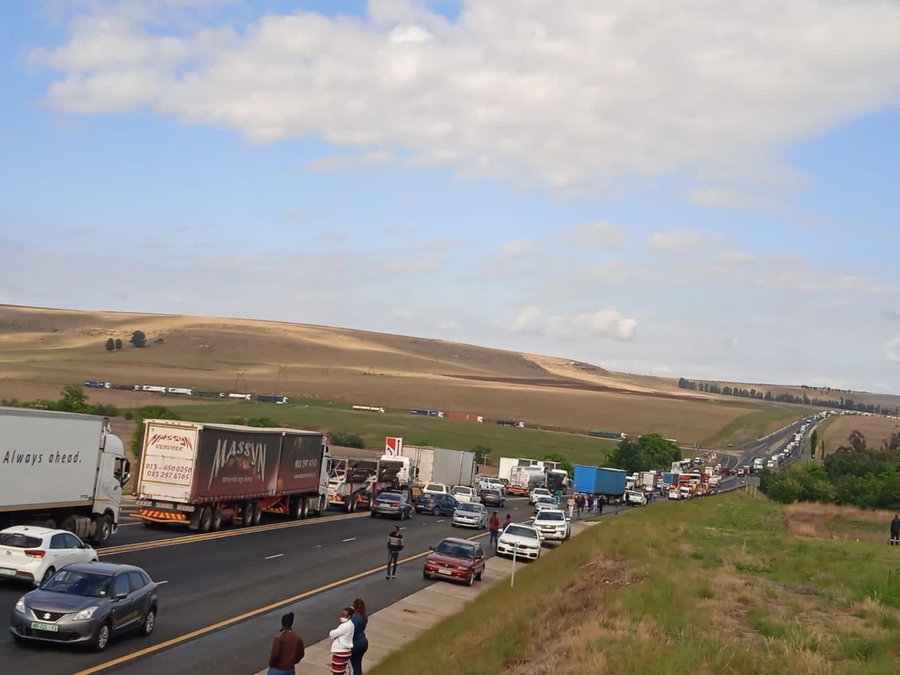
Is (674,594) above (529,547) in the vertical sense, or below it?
above

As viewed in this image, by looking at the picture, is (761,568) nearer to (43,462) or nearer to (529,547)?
(529,547)

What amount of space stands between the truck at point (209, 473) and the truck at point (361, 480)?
10661 millimetres

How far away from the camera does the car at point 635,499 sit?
92312mm

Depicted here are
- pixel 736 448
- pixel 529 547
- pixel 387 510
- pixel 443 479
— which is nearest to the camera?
pixel 529 547

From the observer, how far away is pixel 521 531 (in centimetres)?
4169

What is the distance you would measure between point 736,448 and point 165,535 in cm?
16848

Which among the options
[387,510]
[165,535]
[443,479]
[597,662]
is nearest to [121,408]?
[443,479]

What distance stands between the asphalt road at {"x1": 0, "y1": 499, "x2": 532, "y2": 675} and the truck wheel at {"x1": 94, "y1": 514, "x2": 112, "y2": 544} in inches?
41.8

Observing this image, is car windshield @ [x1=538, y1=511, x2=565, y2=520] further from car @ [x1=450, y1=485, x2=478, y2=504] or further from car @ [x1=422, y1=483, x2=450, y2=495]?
car @ [x1=422, y1=483, x2=450, y2=495]

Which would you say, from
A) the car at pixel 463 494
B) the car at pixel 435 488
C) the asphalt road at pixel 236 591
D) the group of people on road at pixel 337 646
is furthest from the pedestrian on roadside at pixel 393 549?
the car at pixel 435 488

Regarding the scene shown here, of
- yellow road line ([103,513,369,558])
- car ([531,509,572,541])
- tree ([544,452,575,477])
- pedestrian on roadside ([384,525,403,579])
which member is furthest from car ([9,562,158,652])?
tree ([544,452,575,477])

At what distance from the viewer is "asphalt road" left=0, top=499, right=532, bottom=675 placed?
18031 mm

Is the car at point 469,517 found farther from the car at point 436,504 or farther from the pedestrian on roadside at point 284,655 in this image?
the pedestrian on roadside at point 284,655

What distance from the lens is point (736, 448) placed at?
193 meters
